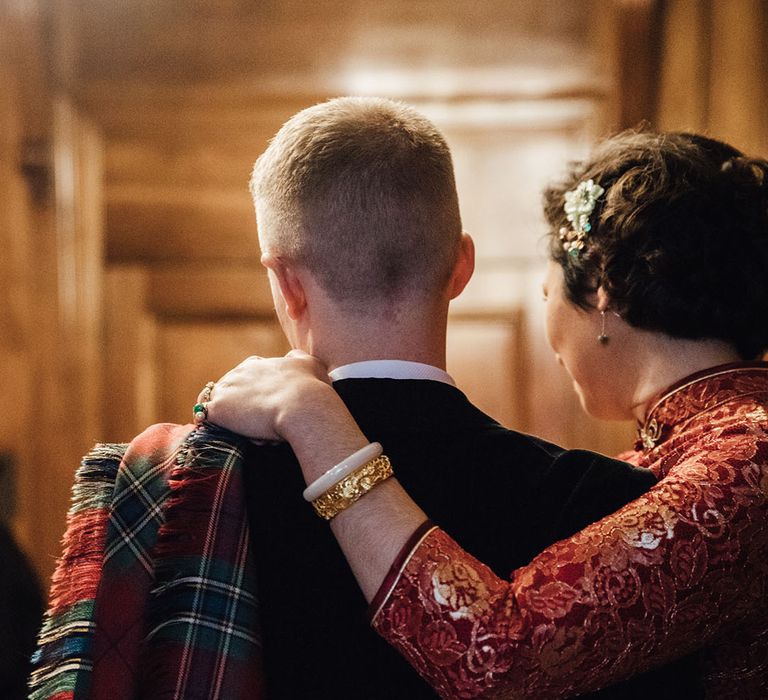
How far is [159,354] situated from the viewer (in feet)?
8.22

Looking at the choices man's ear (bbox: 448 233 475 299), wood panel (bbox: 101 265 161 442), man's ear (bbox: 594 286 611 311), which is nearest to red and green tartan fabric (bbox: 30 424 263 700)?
man's ear (bbox: 448 233 475 299)

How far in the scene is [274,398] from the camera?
960mm

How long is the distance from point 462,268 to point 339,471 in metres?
0.27

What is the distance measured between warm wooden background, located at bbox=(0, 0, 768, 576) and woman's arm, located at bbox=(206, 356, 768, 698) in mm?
1523

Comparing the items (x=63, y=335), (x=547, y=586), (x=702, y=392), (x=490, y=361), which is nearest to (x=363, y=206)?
(x=547, y=586)

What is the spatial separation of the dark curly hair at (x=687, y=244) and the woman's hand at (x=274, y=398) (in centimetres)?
46

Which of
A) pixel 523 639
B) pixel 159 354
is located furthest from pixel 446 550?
pixel 159 354

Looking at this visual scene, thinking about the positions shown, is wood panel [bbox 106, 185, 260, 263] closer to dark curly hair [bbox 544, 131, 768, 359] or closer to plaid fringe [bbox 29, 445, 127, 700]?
dark curly hair [bbox 544, 131, 768, 359]

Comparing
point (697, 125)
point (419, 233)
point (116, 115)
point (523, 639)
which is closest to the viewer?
point (523, 639)

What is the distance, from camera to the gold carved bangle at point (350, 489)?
92cm

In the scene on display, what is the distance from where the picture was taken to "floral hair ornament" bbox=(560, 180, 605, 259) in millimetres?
1309

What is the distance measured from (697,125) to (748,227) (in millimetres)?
1177

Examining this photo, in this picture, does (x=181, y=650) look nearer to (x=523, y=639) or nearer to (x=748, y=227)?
(x=523, y=639)

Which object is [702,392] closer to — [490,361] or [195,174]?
[490,361]
